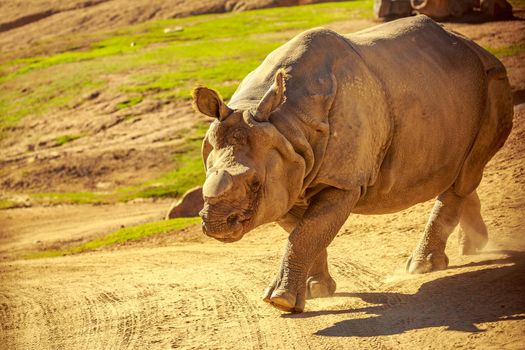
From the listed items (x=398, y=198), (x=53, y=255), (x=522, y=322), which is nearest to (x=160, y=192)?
(x=53, y=255)

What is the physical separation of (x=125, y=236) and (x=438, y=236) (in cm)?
865

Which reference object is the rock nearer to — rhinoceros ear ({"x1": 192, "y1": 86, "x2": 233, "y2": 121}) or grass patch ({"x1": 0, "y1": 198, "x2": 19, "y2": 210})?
grass patch ({"x1": 0, "y1": 198, "x2": 19, "y2": 210})

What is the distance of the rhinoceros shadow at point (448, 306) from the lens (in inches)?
329

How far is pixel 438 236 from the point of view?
1077 cm

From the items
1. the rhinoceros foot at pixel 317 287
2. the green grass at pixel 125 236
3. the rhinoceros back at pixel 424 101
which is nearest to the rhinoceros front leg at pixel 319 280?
the rhinoceros foot at pixel 317 287

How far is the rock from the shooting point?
20.0 metres

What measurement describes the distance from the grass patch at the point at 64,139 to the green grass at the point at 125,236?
11863 mm

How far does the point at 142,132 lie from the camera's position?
1171 inches

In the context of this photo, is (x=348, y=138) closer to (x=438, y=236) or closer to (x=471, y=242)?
(x=438, y=236)

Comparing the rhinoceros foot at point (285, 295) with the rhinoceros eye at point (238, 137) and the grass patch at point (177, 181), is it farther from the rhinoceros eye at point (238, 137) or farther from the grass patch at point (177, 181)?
the grass patch at point (177, 181)

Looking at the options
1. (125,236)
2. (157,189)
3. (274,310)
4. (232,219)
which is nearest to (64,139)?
(157,189)

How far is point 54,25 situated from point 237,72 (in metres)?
22.9

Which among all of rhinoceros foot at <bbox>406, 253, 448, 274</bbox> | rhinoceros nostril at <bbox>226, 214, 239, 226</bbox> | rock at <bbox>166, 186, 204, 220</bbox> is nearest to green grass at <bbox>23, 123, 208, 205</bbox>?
rock at <bbox>166, 186, 204, 220</bbox>

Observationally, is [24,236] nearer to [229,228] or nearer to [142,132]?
[142,132]
